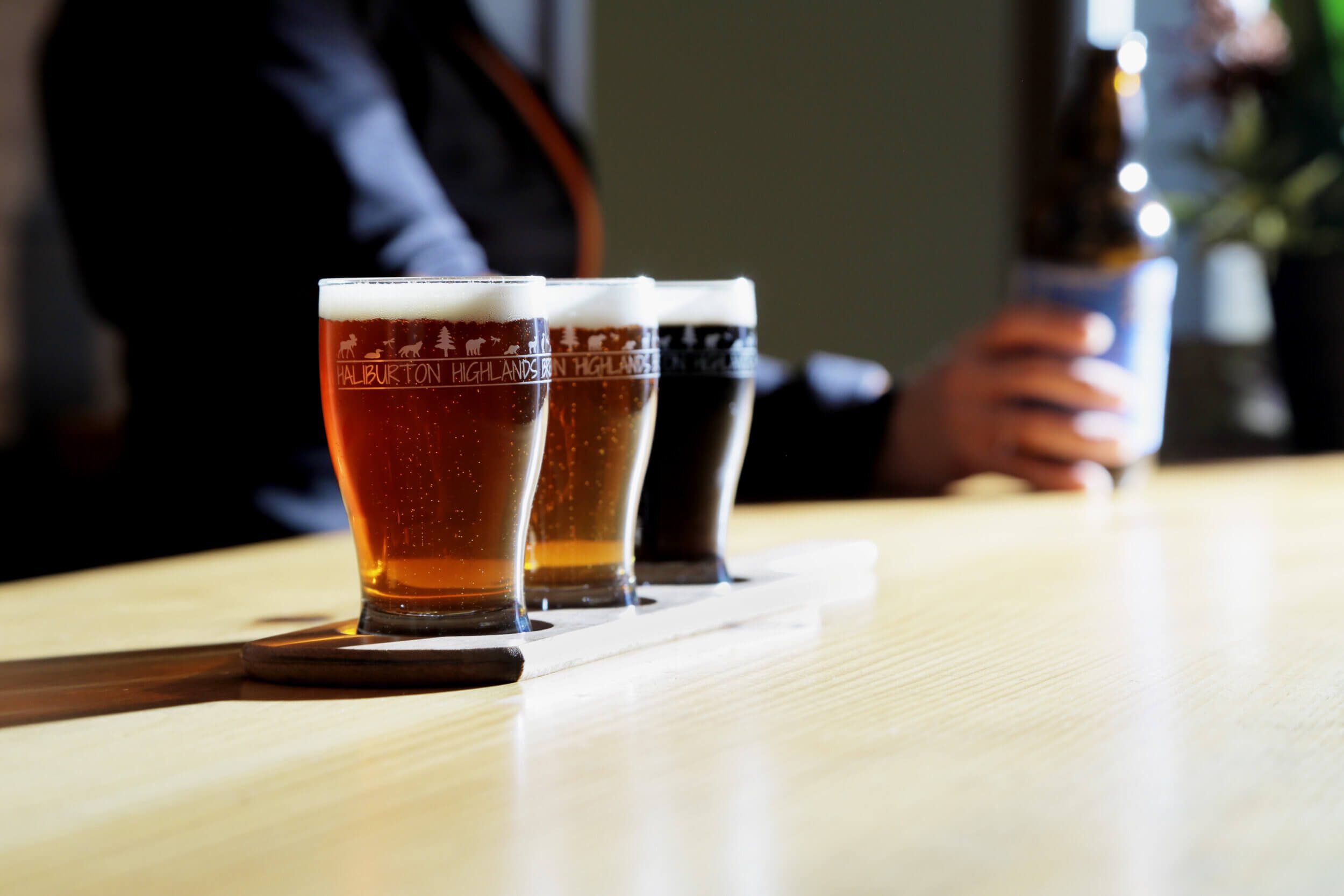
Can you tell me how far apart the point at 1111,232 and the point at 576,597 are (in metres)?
0.86

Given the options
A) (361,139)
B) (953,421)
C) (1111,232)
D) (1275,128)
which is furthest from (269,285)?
(1275,128)

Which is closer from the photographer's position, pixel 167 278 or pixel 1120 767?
pixel 1120 767

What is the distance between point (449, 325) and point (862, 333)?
264cm

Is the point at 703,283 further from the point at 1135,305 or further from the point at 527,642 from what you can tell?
the point at 1135,305

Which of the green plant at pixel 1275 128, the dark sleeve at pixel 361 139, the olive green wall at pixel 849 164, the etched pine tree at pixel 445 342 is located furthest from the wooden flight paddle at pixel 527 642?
the olive green wall at pixel 849 164

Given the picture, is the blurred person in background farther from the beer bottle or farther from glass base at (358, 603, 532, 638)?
glass base at (358, 603, 532, 638)

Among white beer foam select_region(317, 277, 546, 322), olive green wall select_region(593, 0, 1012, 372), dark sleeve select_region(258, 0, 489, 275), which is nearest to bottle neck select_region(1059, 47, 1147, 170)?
dark sleeve select_region(258, 0, 489, 275)

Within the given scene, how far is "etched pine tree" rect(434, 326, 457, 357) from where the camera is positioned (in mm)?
614

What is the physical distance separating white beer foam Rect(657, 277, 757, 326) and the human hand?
63cm

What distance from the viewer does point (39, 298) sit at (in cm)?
348

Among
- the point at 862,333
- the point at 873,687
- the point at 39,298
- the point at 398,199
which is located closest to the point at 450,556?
the point at 873,687

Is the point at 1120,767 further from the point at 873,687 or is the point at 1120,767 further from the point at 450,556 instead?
the point at 450,556

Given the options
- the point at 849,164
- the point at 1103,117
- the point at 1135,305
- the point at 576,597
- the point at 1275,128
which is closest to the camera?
the point at 576,597

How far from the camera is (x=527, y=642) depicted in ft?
2.03
